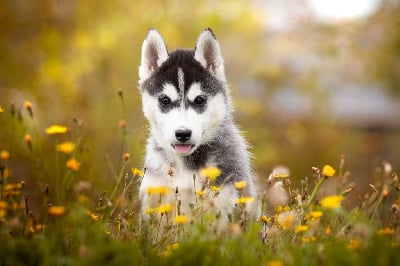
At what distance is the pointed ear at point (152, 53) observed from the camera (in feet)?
17.6

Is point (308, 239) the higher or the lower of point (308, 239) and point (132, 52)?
the lower

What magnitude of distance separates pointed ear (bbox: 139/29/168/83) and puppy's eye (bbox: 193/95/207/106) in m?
0.52

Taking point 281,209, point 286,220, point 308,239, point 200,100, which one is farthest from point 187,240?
Result: point 200,100

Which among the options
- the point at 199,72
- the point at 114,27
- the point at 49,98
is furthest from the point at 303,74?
the point at 199,72

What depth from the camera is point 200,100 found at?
5.19 metres

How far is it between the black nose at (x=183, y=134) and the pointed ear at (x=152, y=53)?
885 millimetres

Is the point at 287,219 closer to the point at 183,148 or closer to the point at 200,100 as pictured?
the point at 183,148

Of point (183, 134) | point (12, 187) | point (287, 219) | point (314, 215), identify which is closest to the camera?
point (287, 219)

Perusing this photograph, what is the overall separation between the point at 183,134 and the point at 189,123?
0.40ft

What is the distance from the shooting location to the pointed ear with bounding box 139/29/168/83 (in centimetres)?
536

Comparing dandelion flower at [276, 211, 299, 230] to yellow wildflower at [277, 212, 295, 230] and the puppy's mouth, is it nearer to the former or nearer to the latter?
yellow wildflower at [277, 212, 295, 230]

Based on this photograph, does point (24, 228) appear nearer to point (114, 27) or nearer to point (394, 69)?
point (114, 27)

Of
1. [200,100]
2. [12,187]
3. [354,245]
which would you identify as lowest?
[354,245]

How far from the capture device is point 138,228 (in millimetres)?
4570
